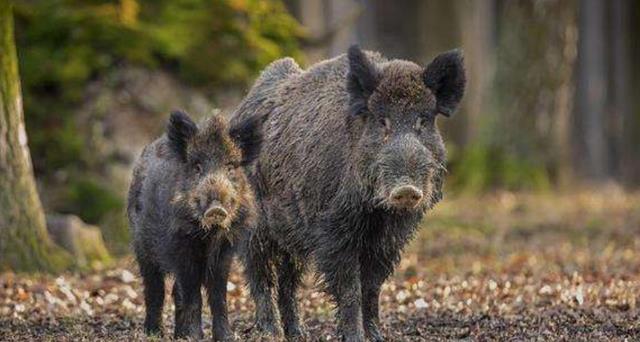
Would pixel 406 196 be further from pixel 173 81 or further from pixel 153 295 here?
pixel 173 81

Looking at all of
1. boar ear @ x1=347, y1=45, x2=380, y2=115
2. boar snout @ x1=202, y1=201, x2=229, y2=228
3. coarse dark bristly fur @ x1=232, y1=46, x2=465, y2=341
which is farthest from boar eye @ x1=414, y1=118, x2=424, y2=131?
boar snout @ x1=202, y1=201, x2=229, y2=228

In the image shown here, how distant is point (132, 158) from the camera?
60.7ft

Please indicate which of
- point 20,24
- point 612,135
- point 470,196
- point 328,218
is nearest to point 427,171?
point 328,218

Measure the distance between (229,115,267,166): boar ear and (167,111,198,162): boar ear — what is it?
0.98 ft

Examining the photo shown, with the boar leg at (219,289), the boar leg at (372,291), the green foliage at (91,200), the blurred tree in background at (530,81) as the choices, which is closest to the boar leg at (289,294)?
the boar leg at (372,291)

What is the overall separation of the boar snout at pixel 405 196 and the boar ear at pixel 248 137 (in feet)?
4.17

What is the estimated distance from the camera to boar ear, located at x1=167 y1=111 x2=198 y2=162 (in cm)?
991

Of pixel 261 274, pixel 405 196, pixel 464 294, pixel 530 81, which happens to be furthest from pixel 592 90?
pixel 405 196

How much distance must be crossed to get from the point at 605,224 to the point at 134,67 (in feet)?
24.4

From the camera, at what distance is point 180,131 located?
9945 millimetres

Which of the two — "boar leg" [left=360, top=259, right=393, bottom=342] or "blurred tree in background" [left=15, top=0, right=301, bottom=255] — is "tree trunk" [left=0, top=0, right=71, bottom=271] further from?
"boar leg" [left=360, top=259, right=393, bottom=342]

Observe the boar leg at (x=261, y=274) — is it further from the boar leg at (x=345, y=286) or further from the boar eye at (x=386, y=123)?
the boar eye at (x=386, y=123)

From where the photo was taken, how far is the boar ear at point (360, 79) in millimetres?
10008

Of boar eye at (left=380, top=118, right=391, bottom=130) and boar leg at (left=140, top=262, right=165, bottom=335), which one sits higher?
boar eye at (left=380, top=118, right=391, bottom=130)
